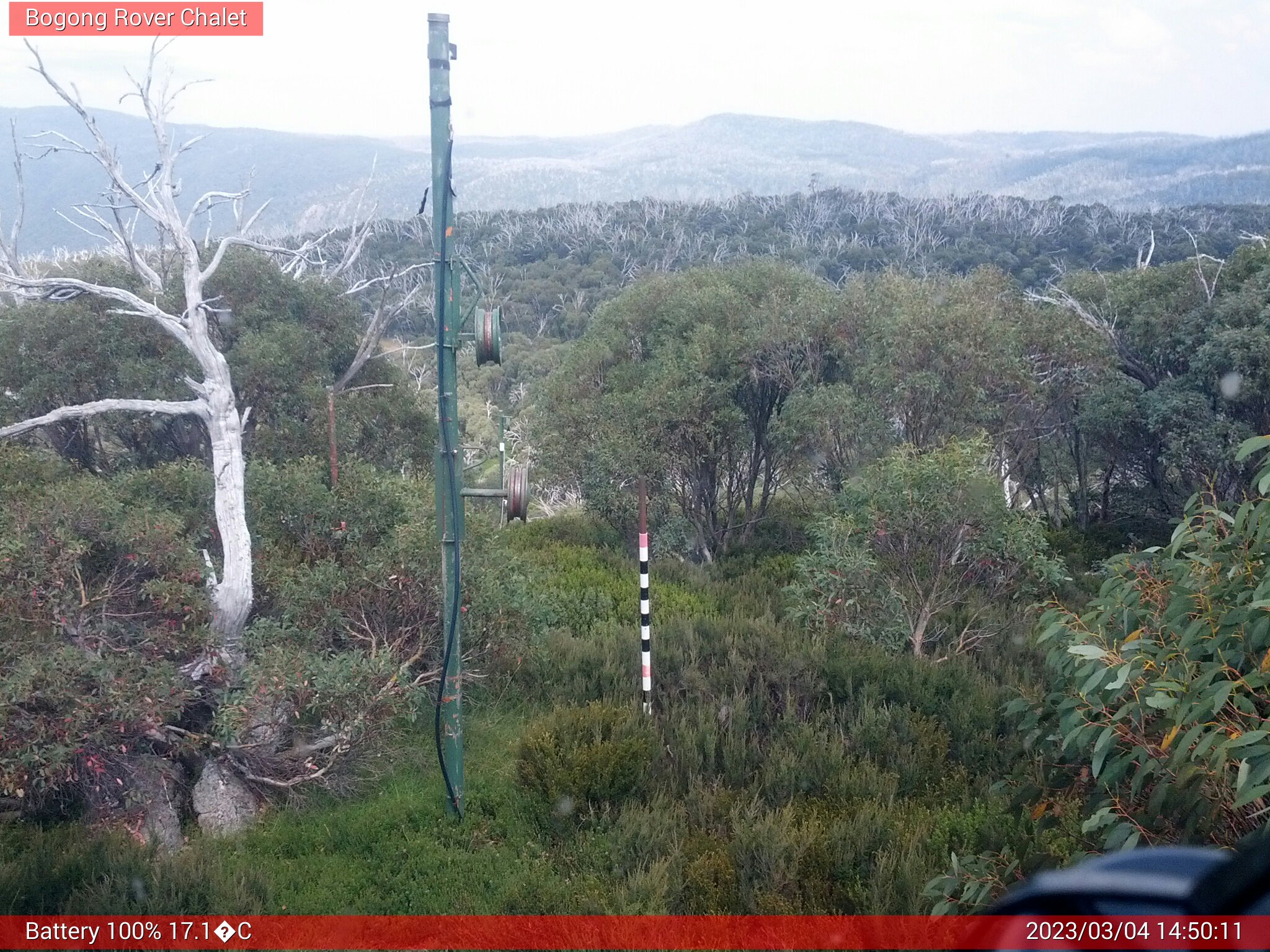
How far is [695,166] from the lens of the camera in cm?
12731

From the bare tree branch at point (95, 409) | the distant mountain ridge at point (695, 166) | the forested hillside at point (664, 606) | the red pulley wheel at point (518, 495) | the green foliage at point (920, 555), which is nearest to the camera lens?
the forested hillside at point (664, 606)

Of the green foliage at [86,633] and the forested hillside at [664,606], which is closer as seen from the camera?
the forested hillside at [664,606]

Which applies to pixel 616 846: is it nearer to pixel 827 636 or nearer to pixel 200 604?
pixel 200 604

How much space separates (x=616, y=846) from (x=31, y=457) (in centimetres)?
685

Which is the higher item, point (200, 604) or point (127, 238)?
point (127, 238)

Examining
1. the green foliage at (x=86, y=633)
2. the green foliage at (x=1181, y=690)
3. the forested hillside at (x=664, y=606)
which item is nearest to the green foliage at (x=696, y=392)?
the forested hillside at (x=664, y=606)

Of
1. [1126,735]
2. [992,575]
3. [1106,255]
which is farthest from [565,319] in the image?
[1126,735]

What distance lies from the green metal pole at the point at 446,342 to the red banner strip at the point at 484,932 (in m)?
1.16

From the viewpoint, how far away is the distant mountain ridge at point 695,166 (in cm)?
6175

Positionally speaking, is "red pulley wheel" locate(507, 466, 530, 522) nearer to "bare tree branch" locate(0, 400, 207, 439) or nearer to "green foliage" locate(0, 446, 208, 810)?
"green foliage" locate(0, 446, 208, 810)

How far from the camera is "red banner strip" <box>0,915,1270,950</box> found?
4594 mm

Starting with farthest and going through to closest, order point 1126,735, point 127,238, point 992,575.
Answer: point 992,575 → point 127,238 → point 1126,735

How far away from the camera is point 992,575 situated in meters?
10.7

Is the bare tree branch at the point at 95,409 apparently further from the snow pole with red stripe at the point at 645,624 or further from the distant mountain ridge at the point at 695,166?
the distant mountain ridge at the point at 695,166
